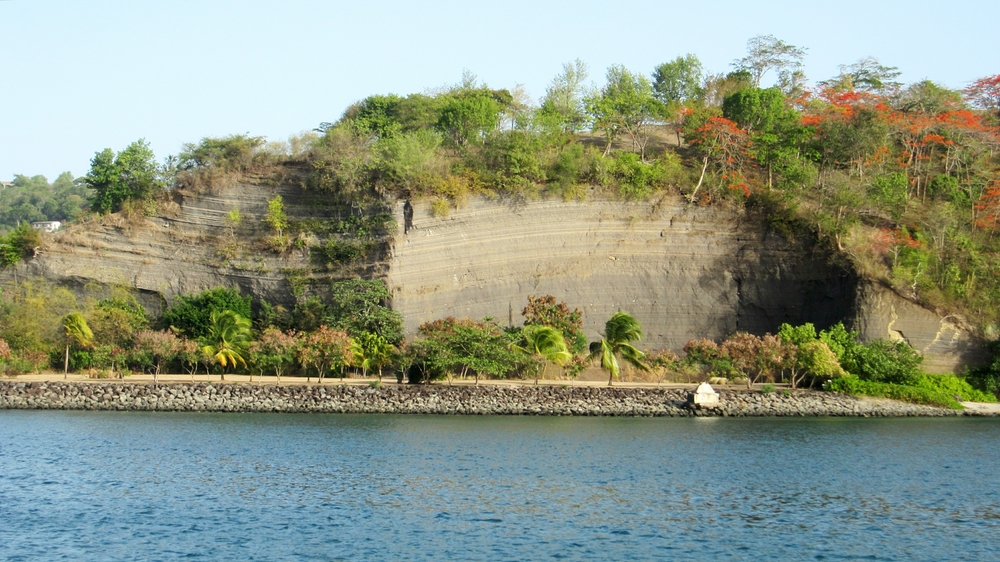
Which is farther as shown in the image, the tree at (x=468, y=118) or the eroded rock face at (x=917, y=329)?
the tree at (x=468, y=118)

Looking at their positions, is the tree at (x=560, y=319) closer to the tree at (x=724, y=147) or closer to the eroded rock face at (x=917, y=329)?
the tree at (x=724, y=147)

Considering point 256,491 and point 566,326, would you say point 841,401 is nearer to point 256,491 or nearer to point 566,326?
point 566,326

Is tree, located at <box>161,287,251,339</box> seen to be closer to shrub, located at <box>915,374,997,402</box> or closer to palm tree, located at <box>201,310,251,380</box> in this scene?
palm tree, located at <box>201,310,251,380</box>

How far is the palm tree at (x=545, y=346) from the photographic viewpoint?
43.4 metres

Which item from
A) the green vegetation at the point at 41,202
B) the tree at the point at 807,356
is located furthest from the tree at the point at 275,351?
the green vegetation at the point at 41,202

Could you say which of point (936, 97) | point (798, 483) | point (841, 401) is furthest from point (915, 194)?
point (798, 483)

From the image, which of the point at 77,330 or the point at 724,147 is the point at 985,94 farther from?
the point at 77,330

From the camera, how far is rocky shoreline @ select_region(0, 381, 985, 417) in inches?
1609

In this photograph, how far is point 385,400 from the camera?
4112cm

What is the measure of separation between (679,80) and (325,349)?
30.7m

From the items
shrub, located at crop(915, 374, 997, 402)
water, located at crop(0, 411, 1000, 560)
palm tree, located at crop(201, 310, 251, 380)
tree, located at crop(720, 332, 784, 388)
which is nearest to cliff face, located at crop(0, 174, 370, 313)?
palm tree, located at crop(201, 310, 251, 380)

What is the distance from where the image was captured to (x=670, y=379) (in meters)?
46.5

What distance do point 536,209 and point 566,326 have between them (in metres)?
7.84

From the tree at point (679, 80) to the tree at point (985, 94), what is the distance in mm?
15391
